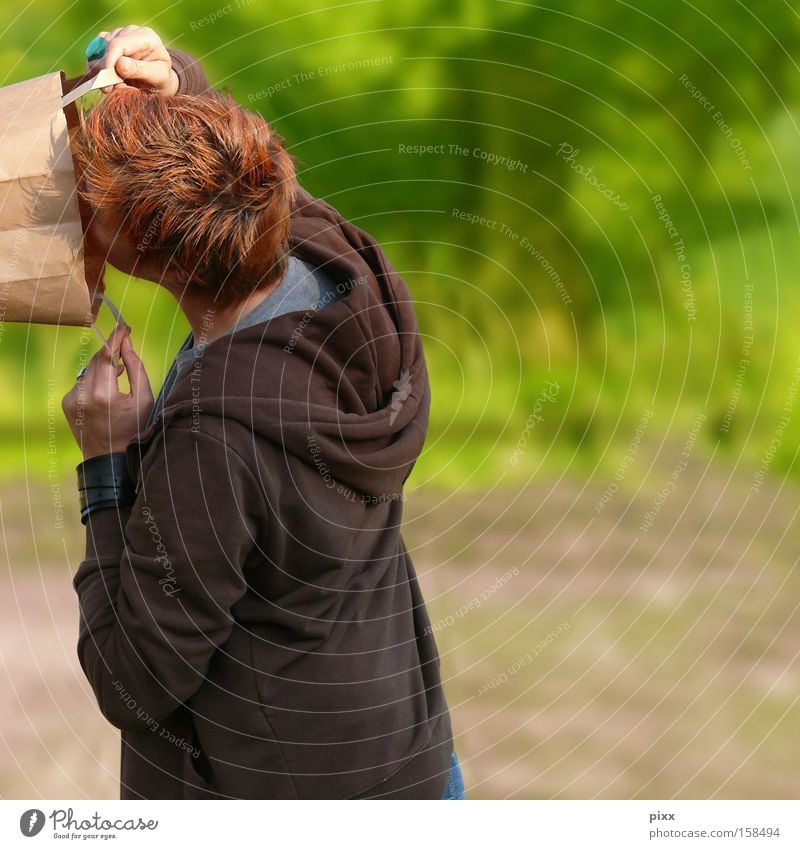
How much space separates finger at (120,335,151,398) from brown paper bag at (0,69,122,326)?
0.03 metres

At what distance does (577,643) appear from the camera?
1.56 meters

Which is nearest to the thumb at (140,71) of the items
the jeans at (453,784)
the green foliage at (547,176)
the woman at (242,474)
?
the woman at (242,474)

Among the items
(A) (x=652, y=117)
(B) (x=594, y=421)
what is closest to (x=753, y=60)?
(A) (x=652, y=117)

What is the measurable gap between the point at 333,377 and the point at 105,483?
0.54 feet

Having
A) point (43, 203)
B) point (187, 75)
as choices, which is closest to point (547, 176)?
point (187, 75)

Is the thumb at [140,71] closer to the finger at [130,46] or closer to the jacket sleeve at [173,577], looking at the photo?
the finger at [130,46]

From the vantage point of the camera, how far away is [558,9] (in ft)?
5.17

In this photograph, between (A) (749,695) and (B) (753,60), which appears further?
(B) (753,60)

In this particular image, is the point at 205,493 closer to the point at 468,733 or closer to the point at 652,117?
the point at 468,733

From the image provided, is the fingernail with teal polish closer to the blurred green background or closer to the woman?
the woman

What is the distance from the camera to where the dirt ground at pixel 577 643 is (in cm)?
132

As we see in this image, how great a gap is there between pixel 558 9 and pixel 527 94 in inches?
5.8

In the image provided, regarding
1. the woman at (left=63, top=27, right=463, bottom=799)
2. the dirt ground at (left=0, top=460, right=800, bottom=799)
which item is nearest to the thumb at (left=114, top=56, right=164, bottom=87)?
the woman at (left=63, top=27, right=463, bottom=799)

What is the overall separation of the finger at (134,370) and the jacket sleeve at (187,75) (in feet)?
0.60
